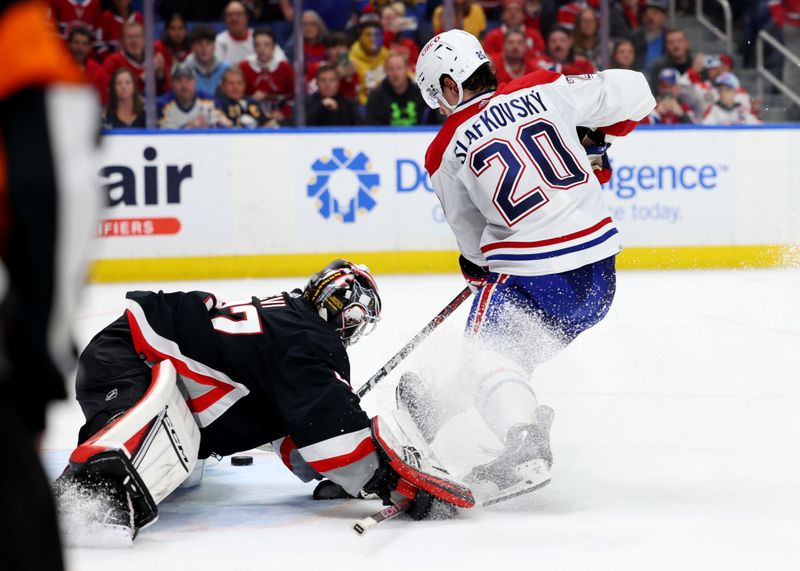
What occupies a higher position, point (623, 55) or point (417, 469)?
point (417, 469)

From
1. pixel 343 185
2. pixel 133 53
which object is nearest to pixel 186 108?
pixel 133 53

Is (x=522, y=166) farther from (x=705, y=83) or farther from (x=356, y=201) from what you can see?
(x=705, y=83)

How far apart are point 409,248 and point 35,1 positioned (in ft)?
20.9

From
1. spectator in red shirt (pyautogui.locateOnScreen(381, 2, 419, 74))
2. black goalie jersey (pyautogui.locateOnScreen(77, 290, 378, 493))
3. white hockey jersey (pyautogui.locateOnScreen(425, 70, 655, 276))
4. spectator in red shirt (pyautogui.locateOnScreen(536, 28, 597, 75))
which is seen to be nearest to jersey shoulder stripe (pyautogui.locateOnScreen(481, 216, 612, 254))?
white hockey jersey (pyautogui.locateOnScreen(425, 70, 655, 276))

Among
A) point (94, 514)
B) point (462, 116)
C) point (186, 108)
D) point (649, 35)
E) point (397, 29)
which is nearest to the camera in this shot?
point (94, 514)

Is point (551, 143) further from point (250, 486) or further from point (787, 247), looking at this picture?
point (787, 247)

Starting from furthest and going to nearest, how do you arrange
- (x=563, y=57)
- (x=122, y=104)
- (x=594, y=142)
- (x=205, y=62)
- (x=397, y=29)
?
1. (x=563, y=57)
2. (x=397, y=29)
3. (x=205, y=62)
4. (x=122, y=104)
5. (x=594, y=142)

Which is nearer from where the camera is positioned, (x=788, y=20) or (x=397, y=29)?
(x=397, y=29)

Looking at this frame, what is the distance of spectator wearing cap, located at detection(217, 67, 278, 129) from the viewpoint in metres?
7.47

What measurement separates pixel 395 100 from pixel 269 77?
0.84 meters

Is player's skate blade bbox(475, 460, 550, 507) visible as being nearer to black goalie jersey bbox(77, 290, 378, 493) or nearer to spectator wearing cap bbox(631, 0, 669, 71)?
black goalie jersey bbox(77, 290, 378, 493)

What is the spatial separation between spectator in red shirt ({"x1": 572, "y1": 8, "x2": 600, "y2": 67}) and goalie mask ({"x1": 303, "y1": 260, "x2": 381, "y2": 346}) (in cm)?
562

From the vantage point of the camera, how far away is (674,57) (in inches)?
315

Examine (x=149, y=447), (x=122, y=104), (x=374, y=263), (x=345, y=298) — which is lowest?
(x=374, y=263)
